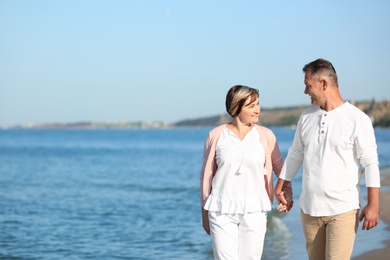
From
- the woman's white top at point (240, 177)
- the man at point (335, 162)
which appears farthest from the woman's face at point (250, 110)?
the man at point (335, 162)

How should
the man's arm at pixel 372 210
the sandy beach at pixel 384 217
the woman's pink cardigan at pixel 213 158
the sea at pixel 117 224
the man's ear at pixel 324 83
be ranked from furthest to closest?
the sea at pixel 117 224 → the sandy beach at pixel 384 217 → the woman's pink cardigan at pixel 213 158 → the man's ear at pixel 324 83 → the man's arm at pixel 372 210

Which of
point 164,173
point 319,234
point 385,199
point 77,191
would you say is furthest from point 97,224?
point 164,173

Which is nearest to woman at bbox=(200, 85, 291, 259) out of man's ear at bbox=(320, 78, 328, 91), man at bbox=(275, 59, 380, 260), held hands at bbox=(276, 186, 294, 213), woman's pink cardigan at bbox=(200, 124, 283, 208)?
woman's pink cardigan at bbox=(200, 124, 283, 208)

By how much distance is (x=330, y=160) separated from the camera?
16.2ft

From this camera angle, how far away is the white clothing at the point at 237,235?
520cm

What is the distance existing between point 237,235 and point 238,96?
1.00 metres

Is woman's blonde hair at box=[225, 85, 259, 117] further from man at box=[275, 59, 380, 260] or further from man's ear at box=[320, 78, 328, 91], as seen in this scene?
man's ear at box=[320, 78, 328, 91]

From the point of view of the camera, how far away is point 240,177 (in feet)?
17.2

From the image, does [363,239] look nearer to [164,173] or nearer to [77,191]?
[77,191]

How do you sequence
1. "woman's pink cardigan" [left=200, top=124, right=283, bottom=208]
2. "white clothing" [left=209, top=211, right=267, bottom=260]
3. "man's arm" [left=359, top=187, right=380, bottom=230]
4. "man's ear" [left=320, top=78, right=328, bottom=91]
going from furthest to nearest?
1. "woman's pink cardigan" [left=200, top=124, right=283, bottom=208]
2. "white clothing" [left=209, top=211, right=267, bottom=260]
3. "man's ear" [left=320, top=78, right=328, bottom=91]
4. "man's arm" [left=359, top=187, right=380, bottom=230]

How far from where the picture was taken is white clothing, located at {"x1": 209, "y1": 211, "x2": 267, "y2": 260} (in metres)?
5.20

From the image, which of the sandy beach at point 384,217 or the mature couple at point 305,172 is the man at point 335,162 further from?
the sandy beach at point 384,217

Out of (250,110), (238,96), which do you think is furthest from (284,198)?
(238,96)

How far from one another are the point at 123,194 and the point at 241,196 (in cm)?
2280
